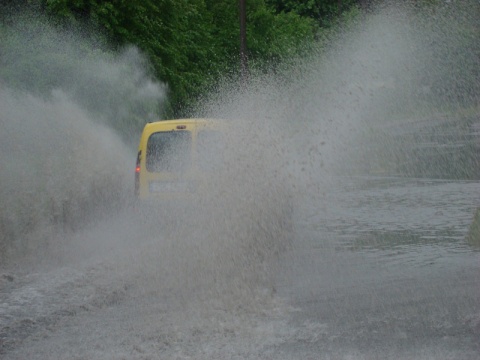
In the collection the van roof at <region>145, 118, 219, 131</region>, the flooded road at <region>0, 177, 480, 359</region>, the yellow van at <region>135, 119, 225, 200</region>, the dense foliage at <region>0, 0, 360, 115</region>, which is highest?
the dense foliage at <region>0, 0, 360, 115</region>

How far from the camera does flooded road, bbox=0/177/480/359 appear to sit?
6.91 metres

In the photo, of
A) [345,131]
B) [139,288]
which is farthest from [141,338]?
[345,131]

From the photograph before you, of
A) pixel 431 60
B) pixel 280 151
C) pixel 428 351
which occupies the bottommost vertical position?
pixel 428 351

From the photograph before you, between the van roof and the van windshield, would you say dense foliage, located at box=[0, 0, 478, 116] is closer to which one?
the van roof

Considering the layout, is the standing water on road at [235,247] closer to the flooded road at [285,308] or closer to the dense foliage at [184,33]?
the flooded road at [285,308]

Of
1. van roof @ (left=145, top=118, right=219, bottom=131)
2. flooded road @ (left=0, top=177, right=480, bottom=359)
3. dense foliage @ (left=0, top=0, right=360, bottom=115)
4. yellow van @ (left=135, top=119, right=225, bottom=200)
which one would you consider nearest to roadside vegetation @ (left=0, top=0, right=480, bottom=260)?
dense foliage @ (left=0, top=0, right=360, bottom=115)

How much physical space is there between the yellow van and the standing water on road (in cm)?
38

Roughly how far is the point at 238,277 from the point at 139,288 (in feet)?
3.53

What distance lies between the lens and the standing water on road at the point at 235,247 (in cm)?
727

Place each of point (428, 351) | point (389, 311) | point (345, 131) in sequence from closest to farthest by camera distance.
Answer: point (428, 351), point (389, 311), point (345, 131)

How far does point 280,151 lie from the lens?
1276cm

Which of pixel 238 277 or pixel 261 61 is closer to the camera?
pixel 238 277

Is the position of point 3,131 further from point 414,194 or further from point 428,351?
point 428,351

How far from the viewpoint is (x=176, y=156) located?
13117 millimetres
